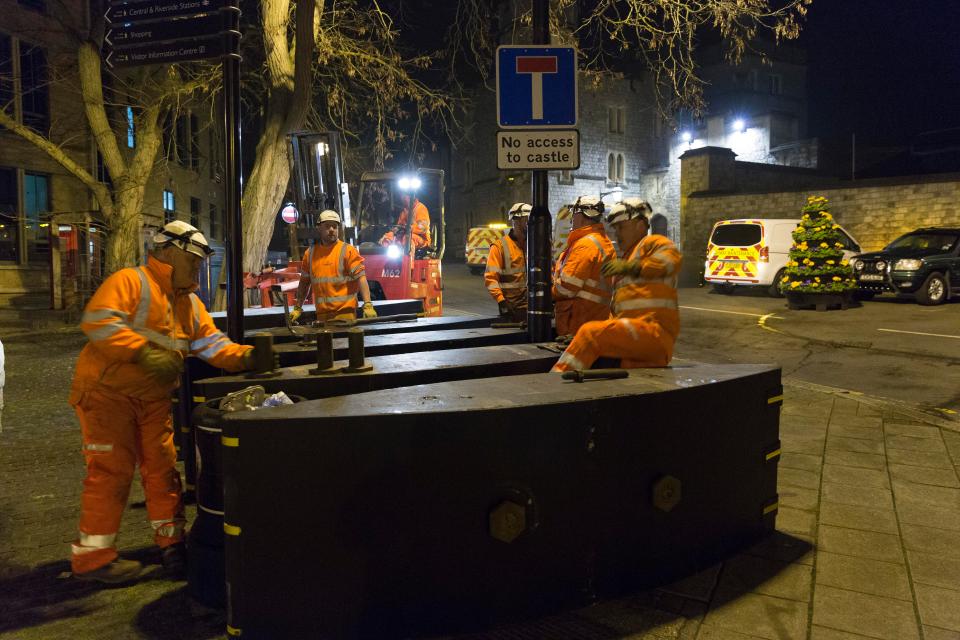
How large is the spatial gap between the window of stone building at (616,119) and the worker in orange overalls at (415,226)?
3581 cm

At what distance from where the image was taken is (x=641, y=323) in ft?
14.0

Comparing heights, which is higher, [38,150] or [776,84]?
[776,84]

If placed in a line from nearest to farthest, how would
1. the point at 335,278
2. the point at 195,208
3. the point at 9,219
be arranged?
the point at 335,278, the point at 9,219, the point at 195,208

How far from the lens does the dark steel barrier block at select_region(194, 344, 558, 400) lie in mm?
3656

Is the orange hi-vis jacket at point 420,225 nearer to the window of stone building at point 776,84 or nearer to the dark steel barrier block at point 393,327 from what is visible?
the dark steel barrier block at point 393,327

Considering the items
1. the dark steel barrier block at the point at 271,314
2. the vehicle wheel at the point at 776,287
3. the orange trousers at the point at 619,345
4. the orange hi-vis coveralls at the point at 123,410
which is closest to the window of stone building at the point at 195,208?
the vehicle wheel at the point at 776,287

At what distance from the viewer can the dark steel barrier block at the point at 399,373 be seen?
12.0 feet

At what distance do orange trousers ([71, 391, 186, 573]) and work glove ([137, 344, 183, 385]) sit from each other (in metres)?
0.19

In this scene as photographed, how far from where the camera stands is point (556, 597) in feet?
10.2

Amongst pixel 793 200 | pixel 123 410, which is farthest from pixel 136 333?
pixel 793 200

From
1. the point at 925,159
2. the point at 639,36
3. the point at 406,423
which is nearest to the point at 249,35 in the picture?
the point at 639,36

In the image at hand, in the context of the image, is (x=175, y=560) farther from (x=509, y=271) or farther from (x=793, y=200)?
(x=793, y=200)

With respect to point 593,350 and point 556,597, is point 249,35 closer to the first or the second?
point 593,350

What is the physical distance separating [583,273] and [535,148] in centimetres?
122
